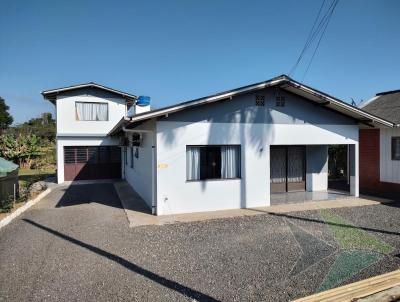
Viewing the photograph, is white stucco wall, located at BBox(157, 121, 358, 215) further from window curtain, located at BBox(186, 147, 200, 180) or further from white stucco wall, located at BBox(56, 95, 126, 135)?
white stucco wall, located at BBox(56, 95, 126, 135)

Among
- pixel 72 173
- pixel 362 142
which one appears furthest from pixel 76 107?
pixel 362 142

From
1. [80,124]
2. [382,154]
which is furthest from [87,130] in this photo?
[382,154]

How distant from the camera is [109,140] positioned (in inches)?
764

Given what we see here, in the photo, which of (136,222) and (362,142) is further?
(362,142)

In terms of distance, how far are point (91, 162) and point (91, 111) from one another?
3301mm

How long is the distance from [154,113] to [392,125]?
351 inches

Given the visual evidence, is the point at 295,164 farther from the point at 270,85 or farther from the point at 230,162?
the point at 270,85

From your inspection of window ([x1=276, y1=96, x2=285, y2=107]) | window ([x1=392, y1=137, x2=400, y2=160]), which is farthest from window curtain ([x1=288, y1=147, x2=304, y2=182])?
window ([x1=392, y1=137, x2=400, y2=160])

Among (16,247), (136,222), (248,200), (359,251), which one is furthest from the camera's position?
(248,200)

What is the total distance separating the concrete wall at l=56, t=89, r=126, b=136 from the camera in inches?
730

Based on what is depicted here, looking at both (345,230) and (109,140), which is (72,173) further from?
(345,230)

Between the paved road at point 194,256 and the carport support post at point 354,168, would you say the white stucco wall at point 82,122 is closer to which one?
the paved road at point 194,256

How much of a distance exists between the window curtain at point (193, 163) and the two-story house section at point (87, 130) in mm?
11100

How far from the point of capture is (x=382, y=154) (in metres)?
13.3
